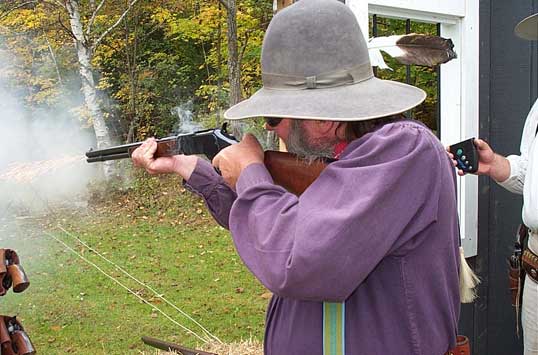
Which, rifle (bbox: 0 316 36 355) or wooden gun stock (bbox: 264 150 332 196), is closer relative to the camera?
wooden gun stock (bbox: 264 150 332 196)

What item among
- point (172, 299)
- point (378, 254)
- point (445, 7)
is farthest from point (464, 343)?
point (172, 299)

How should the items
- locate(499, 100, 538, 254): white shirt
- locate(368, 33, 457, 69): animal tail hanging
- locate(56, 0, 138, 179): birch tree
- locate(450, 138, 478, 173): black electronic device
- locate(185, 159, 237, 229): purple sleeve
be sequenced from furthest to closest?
locate(56, 0, 138, 179): birch tree, locate(368, 33, 457, 69): animal tail hanging, locate(450, 138, 478, 173): black electronic device, locate(499, 100, 538, 254): white shirt, locate(185, 159, 237, 229): purple sleeve

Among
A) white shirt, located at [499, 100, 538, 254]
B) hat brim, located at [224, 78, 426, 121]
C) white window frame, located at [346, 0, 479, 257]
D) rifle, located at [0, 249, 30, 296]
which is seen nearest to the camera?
hat brim, located at [224, 78, 426, 121]

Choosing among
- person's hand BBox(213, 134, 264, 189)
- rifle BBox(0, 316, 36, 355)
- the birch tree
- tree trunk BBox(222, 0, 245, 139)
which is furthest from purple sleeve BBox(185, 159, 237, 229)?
tree trunk BBox(222, 0, 245, 139)

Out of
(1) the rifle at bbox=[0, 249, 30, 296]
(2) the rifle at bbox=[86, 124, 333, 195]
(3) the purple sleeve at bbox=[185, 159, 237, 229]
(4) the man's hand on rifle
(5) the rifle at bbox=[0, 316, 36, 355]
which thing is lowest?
(5) the rifle at bbox=[0, 316, 36, 355]

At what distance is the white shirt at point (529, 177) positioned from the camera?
7.52ft

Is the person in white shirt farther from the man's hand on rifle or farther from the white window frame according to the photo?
the man's hand on rifle

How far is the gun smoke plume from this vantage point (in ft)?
22.9

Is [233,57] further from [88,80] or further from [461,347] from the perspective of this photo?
[461,347]

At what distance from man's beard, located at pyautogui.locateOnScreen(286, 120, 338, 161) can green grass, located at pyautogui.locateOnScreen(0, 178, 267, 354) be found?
3561 mm

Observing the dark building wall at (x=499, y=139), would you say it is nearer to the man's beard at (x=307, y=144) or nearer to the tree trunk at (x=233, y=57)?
the man's beard at (x=307, y=144)

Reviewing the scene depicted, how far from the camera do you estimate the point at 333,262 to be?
111 cm

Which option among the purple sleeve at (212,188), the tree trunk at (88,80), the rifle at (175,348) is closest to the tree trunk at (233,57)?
the tree trunk at (88,80)

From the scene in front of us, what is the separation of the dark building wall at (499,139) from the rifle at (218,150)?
1854mm
